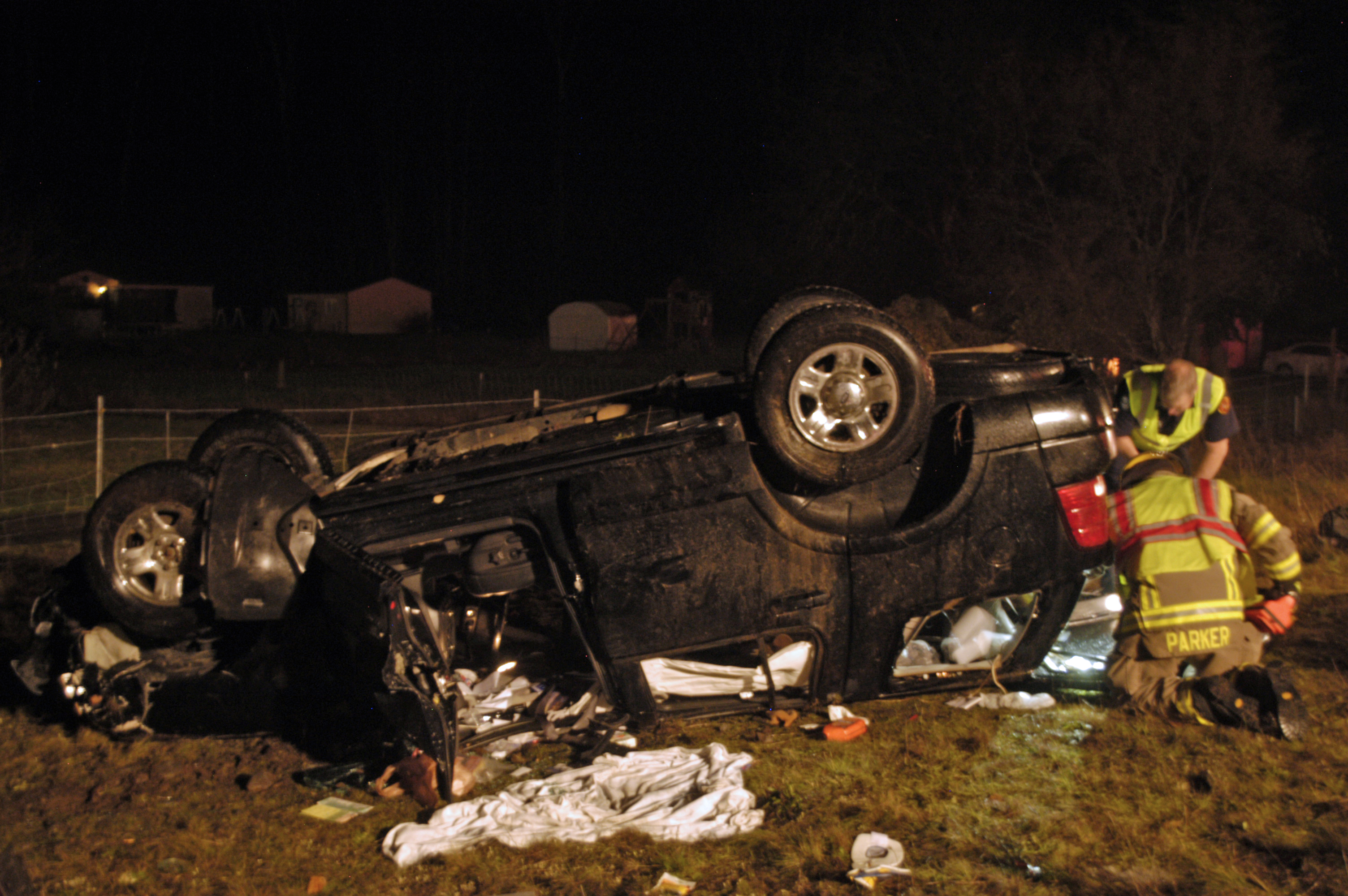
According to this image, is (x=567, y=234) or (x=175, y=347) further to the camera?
(x=567, y=234)

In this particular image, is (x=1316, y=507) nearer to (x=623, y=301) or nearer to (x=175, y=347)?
(x=175, y=347)

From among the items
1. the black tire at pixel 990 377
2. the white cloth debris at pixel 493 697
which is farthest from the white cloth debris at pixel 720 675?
the black tire at pixel 990 377

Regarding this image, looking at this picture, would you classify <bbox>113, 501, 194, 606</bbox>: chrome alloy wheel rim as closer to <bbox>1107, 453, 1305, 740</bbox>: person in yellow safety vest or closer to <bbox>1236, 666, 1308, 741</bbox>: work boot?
<bbox>1107, 453, 1305, 740</bbox>: person in yellow safety vest

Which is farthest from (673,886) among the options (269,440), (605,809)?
(269,440)

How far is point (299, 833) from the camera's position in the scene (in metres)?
4.03

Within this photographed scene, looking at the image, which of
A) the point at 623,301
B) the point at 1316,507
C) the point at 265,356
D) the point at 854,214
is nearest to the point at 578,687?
the point at 1316,507

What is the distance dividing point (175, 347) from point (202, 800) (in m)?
32.4

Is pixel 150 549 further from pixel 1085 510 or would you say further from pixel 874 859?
pixel 1085 510

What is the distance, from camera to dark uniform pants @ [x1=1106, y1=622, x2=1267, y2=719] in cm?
457

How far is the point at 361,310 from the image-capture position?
160 feet

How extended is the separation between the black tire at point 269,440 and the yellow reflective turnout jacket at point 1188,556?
387cm

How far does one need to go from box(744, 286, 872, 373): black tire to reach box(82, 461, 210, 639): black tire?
257 cm

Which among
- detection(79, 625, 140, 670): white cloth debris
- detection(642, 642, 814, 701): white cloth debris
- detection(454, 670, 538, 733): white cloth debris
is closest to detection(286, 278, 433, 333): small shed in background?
detection(79, 625, 140, 670): white cloth debris

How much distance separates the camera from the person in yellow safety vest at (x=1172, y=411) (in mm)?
6215
